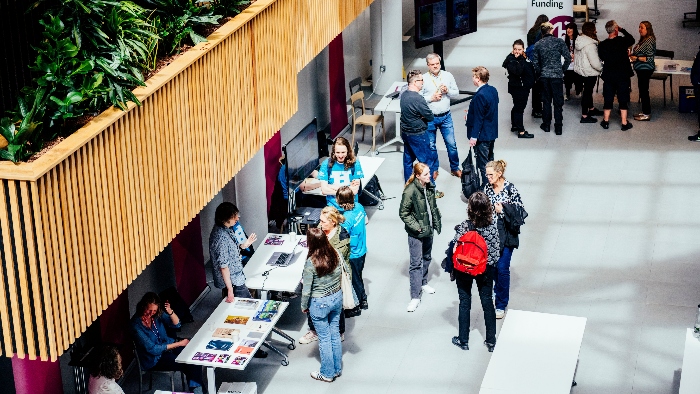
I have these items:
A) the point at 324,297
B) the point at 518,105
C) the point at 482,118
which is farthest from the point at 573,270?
the point at 518,105

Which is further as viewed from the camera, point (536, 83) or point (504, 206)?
point (536, 83)

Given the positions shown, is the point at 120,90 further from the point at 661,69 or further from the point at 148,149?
the point at 661,69

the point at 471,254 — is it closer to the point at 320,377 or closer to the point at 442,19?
the point at 320,377

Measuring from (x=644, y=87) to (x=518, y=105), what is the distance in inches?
88.6

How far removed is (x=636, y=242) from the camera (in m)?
11.9

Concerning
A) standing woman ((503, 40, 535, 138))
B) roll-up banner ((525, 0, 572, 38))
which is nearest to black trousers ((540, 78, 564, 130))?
standing woman ((503, 40, 535, 138))

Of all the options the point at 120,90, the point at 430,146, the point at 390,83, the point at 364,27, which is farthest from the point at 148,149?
the point at 364,27

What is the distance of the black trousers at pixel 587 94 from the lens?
15492 mm

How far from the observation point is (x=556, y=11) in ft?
56.3

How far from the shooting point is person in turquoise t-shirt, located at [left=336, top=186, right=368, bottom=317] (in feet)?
32.0

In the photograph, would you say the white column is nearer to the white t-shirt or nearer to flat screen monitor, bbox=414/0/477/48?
flat screen monitor, bbox=414/0/477/48

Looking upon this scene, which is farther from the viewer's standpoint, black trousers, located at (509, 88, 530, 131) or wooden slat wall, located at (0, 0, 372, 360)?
black trousers, located at (509, 88, 530, 131)

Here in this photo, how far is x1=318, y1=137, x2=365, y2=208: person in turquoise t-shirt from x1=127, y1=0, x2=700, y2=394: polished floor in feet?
3.31

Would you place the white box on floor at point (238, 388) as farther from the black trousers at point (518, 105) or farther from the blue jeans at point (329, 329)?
the black trousers at point (518, 105)
